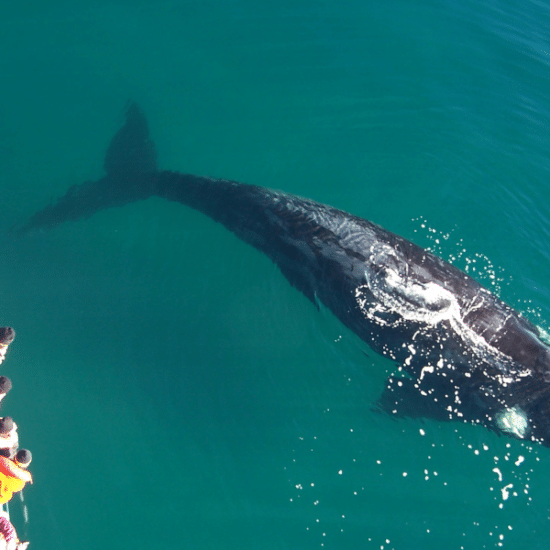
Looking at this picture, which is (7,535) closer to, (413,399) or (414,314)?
(413,399)

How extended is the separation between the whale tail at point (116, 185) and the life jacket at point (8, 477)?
24.1 ft

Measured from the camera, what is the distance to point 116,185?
15469 mm

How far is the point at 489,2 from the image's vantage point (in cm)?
2058

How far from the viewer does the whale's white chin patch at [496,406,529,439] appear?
36.6 ft

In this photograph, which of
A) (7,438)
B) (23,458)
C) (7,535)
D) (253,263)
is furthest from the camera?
(253,263)

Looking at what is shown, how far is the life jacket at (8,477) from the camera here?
10040 mm

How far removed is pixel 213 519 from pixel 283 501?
5.48 ft

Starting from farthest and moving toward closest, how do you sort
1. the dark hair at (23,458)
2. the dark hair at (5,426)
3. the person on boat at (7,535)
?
the dark hair at (5,426)
the dark hair at (23,458)
the person on boat at (7,535)

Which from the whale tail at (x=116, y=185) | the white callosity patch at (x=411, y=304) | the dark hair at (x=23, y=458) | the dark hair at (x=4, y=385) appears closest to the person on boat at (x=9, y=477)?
the dark hair at (x=23, y=458)

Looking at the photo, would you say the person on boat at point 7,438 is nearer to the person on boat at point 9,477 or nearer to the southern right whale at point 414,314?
the person on boat at point 9,477

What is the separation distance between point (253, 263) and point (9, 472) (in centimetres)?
766

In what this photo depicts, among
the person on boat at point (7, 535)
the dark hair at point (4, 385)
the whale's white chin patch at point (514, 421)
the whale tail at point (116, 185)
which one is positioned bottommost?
the person on boat at point (7, 535)

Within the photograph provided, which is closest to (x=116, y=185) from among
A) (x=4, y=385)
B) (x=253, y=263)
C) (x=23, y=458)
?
(x=253, y=263)

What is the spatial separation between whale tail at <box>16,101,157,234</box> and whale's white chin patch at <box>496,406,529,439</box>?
1153 centimetres
